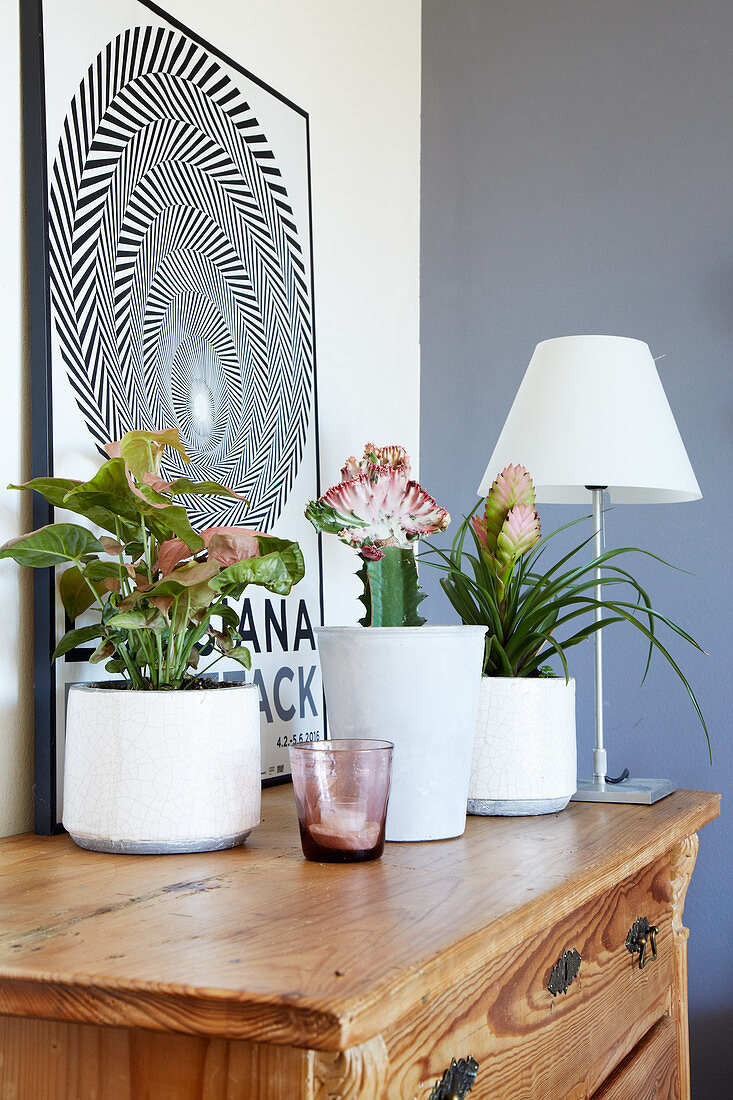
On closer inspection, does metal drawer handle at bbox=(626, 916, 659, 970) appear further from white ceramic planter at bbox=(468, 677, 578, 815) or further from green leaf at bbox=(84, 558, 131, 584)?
green leaf at bbox=(84, 558, 131, 584)

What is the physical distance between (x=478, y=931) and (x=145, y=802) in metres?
0.33

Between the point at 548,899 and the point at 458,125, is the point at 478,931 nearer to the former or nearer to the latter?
the point at 548,899

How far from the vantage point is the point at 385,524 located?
101 cm

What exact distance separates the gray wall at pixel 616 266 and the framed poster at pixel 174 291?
42 centimetres

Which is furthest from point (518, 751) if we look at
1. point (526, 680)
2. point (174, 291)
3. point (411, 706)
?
point (174, 291)

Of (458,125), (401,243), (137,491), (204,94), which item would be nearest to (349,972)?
(137,491)

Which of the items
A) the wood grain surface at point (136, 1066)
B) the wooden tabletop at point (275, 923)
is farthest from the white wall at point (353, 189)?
the wood grain surface at point (136, 1066)

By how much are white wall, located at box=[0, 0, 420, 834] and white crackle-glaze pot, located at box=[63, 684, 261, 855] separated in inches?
12.6

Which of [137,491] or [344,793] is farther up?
[137,491]

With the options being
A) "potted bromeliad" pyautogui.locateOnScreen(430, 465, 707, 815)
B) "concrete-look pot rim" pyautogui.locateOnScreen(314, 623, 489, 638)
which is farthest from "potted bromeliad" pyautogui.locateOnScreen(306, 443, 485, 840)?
"potted bromeliad" pyautogui.locateOnScreen(430, 465, 707, 815)

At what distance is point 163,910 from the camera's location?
70cm

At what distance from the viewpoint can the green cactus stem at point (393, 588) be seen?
1015mm

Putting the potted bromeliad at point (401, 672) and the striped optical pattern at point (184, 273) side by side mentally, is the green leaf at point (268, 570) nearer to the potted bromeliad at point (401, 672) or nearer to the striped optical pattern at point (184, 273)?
the potted bromeliad at point (401, 672)

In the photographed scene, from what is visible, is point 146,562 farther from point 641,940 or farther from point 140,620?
point 641,940
